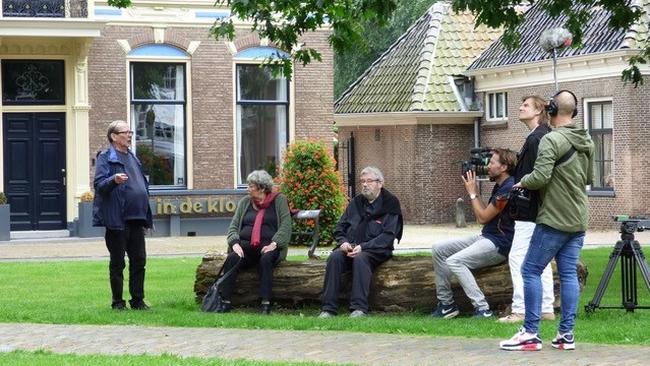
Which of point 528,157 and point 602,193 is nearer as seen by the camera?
point 528,157

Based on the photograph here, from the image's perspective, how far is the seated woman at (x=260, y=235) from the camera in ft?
40.7

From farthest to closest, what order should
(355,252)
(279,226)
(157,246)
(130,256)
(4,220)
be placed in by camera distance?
1. (4,220)
2. (157,246)
3. (130,256)
4. (279,226)
5. (355,252)

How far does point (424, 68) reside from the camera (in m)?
36.0

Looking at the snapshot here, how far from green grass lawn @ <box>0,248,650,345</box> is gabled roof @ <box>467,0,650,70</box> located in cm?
1415

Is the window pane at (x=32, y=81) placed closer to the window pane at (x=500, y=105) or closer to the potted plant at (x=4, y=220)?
the potted plant at (x=4, y=220)

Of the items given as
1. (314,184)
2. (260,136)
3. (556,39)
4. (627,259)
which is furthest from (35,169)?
(627,259)

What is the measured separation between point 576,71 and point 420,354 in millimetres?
23304

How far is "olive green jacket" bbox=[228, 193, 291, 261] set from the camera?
12.6 meters

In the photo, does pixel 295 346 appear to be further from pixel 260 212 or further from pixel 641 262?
pixel 641 262

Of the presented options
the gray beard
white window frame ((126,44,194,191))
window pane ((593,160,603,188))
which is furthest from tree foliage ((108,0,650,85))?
window pane ((593,160,603,188))

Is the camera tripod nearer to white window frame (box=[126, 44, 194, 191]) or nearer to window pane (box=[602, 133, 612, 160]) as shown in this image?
white window frame (box=[126, 44, 194, 191])

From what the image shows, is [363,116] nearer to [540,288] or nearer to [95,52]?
[95,52]

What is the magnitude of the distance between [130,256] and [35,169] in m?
14.0

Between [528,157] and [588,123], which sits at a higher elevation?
[588,123]
